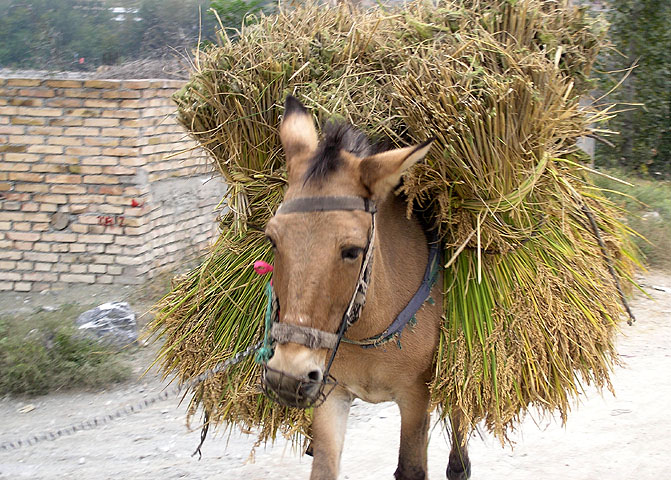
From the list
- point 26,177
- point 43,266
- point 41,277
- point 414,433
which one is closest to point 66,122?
point 26,177

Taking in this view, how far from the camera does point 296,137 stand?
103 inches

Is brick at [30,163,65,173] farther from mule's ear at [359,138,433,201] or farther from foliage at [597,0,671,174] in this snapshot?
foliage at [597,0,671,174]

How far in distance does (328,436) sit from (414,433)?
0.37m

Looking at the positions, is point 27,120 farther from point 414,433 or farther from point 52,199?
point 414,433

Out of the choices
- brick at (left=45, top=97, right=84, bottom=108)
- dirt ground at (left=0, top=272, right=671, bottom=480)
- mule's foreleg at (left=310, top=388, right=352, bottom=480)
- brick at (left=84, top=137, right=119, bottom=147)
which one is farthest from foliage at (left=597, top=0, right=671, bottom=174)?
mule's foreleg at (left=310, top=388, right=352, bottom=480)

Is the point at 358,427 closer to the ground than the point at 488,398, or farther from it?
closer to the ground

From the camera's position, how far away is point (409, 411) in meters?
2.99

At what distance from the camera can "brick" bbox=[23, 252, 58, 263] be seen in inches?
258

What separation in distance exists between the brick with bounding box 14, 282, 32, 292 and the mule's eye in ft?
17.0

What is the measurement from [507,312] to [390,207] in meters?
0.63

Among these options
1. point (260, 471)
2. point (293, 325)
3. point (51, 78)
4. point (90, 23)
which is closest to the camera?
point (293, 325)

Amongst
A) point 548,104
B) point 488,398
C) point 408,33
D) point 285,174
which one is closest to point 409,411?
point 488,398

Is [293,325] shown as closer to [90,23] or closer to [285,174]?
[285,174]

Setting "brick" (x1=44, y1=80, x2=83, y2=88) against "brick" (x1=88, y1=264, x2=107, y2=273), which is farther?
"brick" (x1=88, y1=264, x2=107, y2=273)
